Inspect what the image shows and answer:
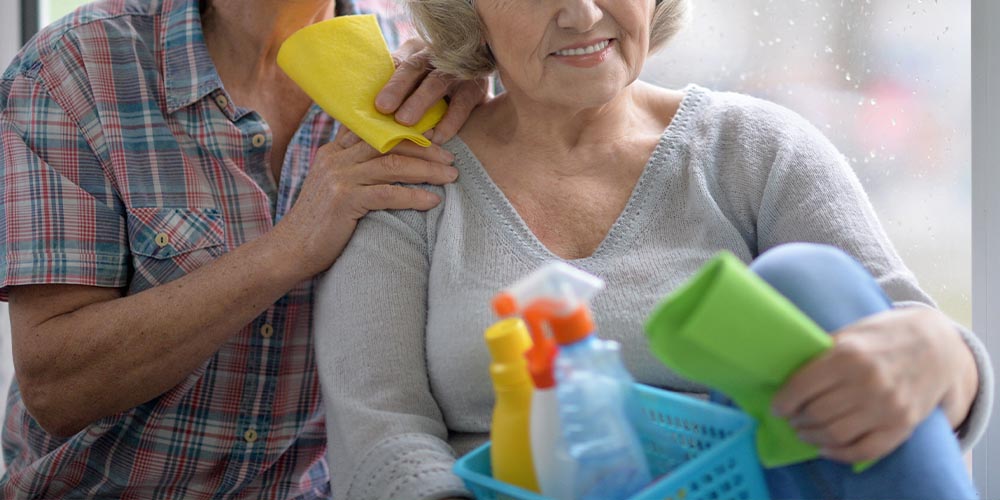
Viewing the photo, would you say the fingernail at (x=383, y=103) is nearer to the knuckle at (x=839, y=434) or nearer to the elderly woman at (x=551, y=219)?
the elderly woman at (x=551, y=219)

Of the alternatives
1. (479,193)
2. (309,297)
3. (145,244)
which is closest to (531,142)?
(479,193)

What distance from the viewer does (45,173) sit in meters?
1.59

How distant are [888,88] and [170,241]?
1188mm

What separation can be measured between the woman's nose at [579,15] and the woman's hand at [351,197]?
276 mm

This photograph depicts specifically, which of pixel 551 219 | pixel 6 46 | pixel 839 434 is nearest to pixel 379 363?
pixel 551 219

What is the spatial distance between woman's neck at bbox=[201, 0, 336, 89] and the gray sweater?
439mm

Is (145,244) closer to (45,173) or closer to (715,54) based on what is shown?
(45,173)

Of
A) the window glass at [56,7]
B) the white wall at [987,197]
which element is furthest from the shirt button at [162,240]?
the window glass at [56,7]

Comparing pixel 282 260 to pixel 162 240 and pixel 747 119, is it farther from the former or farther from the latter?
pixel 747 119

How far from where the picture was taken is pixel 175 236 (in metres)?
1.64

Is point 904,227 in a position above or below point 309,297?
above

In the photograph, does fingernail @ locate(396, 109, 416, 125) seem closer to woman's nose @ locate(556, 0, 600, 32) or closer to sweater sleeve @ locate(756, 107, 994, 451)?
woman's nose @ locate(556, 0, 600, 32)

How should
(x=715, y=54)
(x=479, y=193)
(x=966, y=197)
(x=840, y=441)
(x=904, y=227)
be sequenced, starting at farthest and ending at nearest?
(x=715, y=54), (x=904, y=227), (x=966, y=197), (x=479, y=193), (x=840, y=441)

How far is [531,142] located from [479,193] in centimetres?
14
